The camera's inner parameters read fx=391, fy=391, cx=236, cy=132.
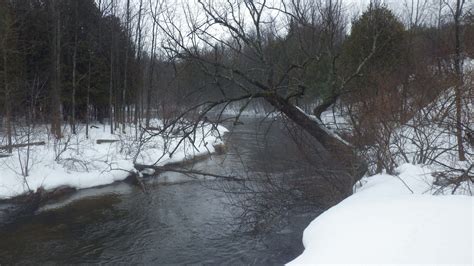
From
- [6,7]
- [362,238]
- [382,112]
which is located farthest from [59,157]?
[362,238]

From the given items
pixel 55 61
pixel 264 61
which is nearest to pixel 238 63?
pixel 264 61

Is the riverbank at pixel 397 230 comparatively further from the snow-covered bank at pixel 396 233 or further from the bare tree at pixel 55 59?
the bare tree at pixel 55 59

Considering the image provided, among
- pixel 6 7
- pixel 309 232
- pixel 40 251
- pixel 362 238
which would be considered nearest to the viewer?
pixel 362 238

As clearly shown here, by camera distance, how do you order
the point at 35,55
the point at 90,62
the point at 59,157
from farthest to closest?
the point at 90,62 → the point at 35,55 → the point at 59,157

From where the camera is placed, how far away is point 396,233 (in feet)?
14.2

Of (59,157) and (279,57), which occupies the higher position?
(279,57)

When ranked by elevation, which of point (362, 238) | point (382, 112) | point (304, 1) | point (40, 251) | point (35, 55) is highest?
point (35, 55)

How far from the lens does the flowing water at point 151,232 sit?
8195mm

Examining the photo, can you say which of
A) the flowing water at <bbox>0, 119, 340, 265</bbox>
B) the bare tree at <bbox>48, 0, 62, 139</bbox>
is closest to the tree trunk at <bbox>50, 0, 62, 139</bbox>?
the bare tree at <bbox>48, 0, 62, 139</bbox>

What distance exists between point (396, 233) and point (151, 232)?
6787 mm

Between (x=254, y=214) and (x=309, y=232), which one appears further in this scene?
(x=254, y=214)

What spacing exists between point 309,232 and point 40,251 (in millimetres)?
6233

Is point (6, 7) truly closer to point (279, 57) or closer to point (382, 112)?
point (279, 57)

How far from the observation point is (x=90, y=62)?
2492cm
